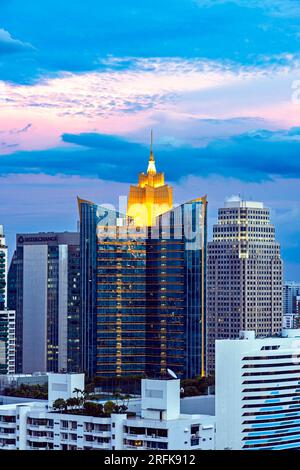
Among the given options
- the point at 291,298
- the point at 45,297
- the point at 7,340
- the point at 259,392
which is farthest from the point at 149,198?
the point at 291,298

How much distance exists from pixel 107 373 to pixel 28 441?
11882mm

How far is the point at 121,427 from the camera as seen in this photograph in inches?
686

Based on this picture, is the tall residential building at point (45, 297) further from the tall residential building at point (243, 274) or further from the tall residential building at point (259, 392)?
the tall residential building at point (259, 392)

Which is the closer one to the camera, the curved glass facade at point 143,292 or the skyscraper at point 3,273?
the curved glass facade at point 143,292

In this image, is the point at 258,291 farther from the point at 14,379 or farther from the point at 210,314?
the point at 14,379

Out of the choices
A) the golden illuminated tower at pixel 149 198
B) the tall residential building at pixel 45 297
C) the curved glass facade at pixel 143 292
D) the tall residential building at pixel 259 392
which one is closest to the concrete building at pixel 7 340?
the tall residential building at pixel 45 297

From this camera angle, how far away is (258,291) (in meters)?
41.9

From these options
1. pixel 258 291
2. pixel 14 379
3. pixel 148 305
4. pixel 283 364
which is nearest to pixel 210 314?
pixel 258 291

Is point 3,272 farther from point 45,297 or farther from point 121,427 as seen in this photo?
point 121,427

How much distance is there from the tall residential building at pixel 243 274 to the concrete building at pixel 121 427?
22.7 m

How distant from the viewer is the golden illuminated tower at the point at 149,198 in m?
32.3

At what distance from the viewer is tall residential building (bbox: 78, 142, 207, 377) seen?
3039cm

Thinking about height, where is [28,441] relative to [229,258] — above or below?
below

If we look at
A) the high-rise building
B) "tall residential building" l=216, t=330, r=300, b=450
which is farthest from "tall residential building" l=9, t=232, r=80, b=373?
"tall residential building" l=216, t=330, r=300, b=450
